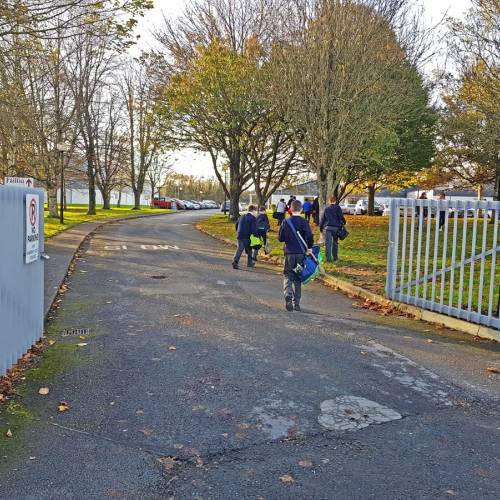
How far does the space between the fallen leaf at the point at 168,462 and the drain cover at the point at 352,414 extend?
1.29m

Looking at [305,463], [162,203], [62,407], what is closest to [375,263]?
[62,407]

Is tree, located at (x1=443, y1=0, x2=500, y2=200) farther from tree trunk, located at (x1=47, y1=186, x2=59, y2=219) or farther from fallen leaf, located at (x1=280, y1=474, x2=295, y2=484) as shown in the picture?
tree trunk, located at (x1=47, y1=186, x2=59, y2=219)

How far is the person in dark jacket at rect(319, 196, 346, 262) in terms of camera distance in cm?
1384

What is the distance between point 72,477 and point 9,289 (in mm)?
2585

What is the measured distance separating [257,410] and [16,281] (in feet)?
9.68

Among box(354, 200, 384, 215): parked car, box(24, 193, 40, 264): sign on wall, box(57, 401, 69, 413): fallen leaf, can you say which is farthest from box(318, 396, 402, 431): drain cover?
box(354, 200, 384, 215): parked car

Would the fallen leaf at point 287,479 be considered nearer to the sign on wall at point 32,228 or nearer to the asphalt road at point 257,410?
the asphalt road at point 257,410

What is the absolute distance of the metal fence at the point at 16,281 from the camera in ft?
17.3

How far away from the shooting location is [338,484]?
3432 millimetres

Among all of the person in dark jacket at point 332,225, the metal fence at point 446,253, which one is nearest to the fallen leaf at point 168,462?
the metal fence at point 446,253

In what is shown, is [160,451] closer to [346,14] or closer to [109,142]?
[346,14]

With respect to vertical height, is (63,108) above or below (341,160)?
above

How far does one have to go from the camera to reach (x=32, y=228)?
6195 mm

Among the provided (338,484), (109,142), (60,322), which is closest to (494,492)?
(338,484)
